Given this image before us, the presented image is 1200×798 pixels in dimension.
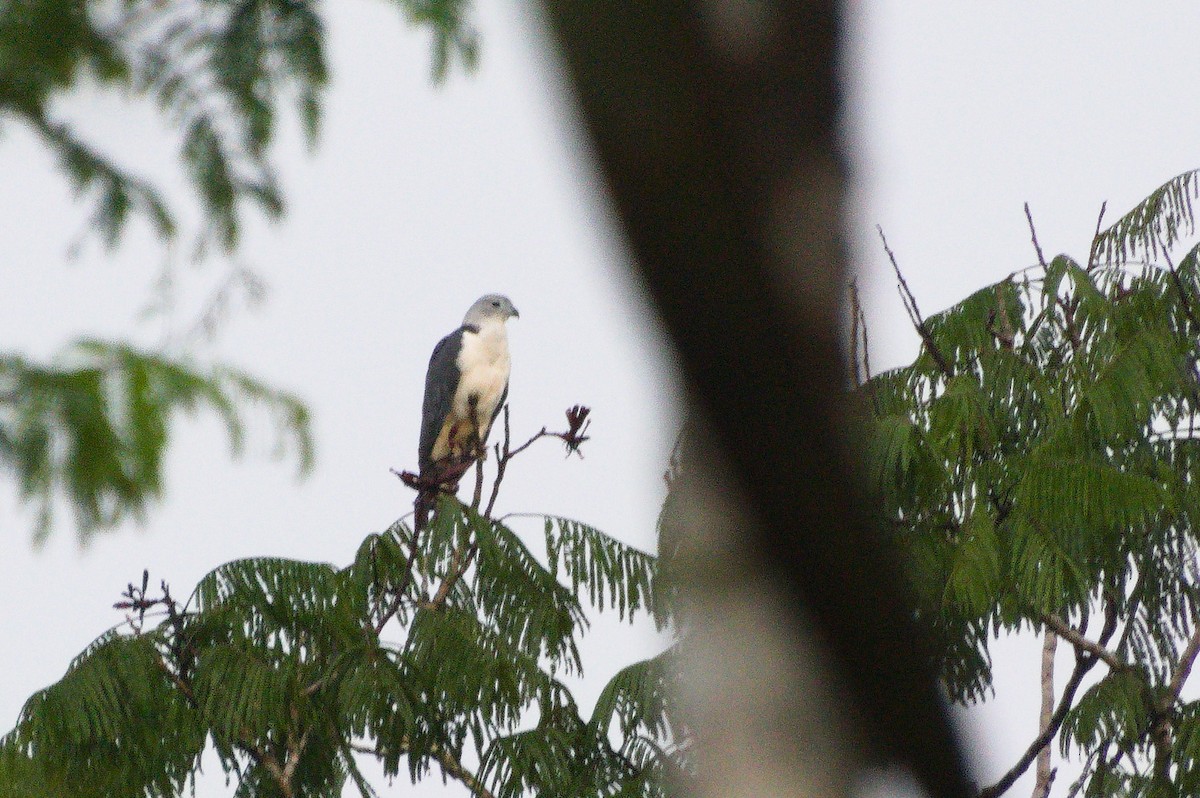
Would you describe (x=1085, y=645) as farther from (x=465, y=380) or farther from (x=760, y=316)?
(x=465, y=380)

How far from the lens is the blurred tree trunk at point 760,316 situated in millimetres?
1431

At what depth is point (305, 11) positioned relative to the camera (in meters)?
3.54

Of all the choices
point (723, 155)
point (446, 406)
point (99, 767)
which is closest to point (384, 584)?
point (99, 767)

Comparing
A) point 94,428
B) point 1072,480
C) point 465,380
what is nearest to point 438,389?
point 465,380

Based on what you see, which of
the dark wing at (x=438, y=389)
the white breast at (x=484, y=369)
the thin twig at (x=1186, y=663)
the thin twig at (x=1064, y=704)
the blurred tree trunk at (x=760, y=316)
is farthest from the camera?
the dark wing at (x=438, y=389)

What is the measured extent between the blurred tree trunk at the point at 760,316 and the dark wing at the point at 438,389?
9184mm

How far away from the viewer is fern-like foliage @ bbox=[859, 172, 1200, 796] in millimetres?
4297

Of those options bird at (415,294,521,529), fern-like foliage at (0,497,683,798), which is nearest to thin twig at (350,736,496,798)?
fern-like foliage at (0,497,683,798)

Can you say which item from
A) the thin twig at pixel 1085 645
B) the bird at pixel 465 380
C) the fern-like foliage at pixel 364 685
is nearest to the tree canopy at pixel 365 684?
the fern-like foliage at pixel 364 685

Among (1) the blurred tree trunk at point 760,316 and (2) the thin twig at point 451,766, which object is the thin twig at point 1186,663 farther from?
(1) the blurred tree trunk at point 760,316

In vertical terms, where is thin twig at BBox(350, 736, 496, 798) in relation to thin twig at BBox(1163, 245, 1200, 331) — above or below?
below

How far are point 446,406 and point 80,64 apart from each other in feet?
26.5

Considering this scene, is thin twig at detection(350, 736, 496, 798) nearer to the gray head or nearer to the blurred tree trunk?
the blurred tree trunk

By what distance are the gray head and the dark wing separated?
0.18 m
